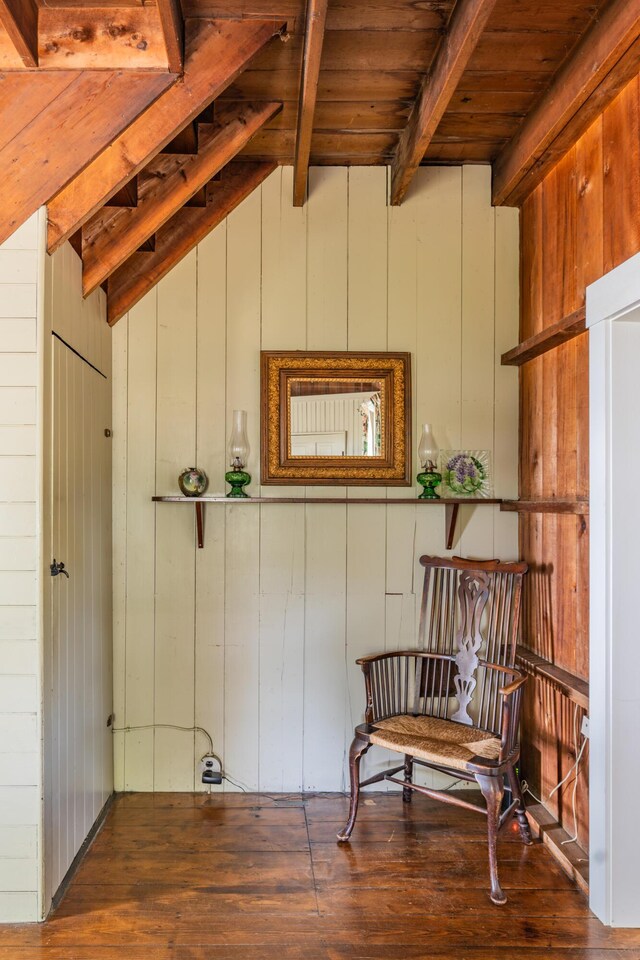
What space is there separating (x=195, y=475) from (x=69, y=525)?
727 millimetres

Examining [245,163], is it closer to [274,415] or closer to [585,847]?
[274,415]

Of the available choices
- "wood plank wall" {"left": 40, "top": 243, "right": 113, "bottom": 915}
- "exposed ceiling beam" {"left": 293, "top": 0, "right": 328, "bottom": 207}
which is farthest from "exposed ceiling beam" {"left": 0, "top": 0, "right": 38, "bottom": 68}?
"exposed ceiling beam" {"left": 293, "top": 0, "right": 328, "bottom": 207}

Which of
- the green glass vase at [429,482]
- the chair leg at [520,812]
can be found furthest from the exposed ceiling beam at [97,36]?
the chair leg at [520,812]

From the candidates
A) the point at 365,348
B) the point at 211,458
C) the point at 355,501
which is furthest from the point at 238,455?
the point at 365,348

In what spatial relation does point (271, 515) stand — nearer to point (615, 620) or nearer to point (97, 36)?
point (615, 620)

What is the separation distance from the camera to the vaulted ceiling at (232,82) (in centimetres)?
219

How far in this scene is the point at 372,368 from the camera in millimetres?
3299

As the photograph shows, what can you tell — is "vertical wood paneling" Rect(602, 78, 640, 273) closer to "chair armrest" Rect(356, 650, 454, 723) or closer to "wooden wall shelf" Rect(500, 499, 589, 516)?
"wooden wall shelf" Rect(500, 499, 589, 516)

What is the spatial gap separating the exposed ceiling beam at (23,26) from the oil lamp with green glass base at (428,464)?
2.04 m

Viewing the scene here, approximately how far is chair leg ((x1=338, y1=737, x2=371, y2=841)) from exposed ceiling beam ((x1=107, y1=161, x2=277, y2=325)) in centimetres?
216

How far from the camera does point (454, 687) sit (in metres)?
3.21

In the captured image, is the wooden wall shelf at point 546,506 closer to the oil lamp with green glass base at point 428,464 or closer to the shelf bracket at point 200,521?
the oil lamp with green glass base at point 428,464

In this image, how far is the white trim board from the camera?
228 cm

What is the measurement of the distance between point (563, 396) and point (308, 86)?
1496 millimetres
